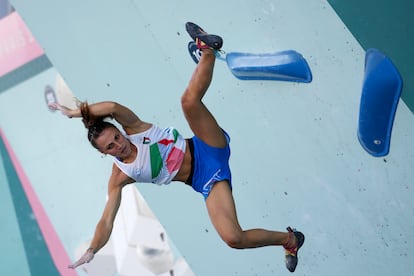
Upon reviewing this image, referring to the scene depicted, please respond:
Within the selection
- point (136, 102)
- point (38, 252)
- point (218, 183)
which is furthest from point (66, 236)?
point (218, 183)

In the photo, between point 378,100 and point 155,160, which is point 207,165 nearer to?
point 155,160

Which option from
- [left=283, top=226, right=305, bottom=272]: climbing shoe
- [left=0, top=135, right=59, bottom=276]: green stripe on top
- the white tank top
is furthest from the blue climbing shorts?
[left=0, top=135, right=59, bottom=276]: green stripe on top

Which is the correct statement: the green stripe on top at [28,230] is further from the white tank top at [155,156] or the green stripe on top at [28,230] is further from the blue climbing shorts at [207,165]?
the blue climbing shorts at [207,165]

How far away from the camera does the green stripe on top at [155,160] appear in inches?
113

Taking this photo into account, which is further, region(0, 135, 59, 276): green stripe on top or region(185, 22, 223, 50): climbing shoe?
region(0, 135, 59, 276): green stripe on top

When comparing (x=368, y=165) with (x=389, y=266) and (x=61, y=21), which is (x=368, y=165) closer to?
(x=389, y=266)

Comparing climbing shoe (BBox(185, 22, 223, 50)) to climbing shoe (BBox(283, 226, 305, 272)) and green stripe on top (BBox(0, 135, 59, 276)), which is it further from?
green stripe on top (BBox(0, 135, 59, 276))

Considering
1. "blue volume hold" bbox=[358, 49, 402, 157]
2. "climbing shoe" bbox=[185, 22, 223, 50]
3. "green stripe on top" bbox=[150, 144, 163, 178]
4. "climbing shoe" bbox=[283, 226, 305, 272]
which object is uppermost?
"climbing shoe" bbox=[185, 22, 223, 50]

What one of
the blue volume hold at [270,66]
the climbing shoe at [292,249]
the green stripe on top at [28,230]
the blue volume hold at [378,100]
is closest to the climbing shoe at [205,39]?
the blue volume hold at [270,66]

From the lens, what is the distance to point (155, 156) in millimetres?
2883

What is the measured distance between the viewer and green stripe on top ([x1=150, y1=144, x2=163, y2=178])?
288cm

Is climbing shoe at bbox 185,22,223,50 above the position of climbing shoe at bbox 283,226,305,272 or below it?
above

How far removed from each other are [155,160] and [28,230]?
3.35ft

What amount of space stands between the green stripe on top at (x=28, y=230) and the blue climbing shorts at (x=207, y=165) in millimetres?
1014
